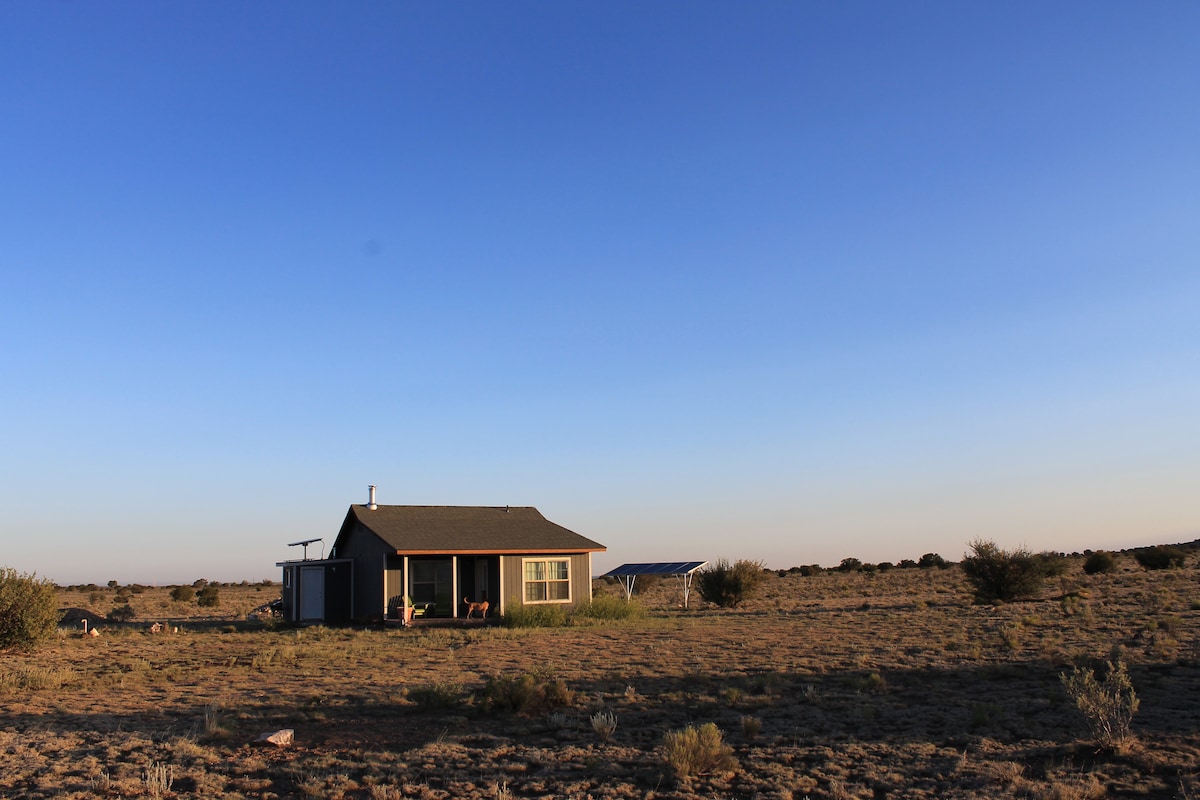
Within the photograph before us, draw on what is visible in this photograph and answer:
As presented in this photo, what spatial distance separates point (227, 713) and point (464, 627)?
14980mm

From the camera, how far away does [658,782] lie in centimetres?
992

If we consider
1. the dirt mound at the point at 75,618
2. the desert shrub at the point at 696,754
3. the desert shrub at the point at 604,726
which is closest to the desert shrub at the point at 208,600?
the dirt mound at the point at 75,618

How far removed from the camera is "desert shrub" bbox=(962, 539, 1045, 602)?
108 ft

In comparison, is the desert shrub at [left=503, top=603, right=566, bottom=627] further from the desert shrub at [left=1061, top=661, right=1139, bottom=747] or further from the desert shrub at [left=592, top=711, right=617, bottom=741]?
the desert shrub at [left=1061, top=661, right=1139, bottom=747]

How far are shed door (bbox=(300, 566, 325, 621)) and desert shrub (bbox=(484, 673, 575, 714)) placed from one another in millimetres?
19038

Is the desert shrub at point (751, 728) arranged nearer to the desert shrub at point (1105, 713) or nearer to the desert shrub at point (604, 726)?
the desert shrub at point (604, 726)

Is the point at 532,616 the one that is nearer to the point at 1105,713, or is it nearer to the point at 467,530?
the point at 467,530

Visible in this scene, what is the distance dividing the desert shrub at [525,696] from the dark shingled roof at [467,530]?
15.3 metres

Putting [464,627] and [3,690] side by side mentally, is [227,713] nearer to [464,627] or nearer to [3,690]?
[3,690]

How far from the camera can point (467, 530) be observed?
31812mm

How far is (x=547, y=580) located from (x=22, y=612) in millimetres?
15224

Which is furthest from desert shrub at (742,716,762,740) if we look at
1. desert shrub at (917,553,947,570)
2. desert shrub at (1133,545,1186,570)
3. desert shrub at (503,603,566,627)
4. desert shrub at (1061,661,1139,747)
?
desert shrub at (917,553,947,570)

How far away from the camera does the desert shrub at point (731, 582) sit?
38000 millimetres

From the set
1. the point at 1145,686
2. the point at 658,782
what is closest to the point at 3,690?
the point at 658,782
